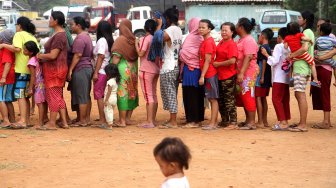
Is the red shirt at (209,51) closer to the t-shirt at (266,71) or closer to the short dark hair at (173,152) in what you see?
the t-shirt at (266,71)

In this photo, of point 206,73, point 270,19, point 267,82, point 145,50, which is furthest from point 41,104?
point 270,19

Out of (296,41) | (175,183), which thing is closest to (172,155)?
(175,183)

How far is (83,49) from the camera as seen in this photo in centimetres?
1019

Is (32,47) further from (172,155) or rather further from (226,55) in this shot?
(172,155)

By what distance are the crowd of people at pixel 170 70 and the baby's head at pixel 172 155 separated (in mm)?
5620

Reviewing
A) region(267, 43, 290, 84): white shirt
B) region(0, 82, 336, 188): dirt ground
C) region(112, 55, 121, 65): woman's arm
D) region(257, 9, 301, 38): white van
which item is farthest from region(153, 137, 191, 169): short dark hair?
region(257, 9, 301, 38): white van

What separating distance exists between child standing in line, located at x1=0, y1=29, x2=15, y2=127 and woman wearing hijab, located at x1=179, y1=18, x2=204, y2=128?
8.20ft

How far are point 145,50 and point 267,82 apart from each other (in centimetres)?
189

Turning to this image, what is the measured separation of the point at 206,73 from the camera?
10.0 metres

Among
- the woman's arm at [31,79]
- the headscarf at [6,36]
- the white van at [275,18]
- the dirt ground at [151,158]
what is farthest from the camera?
the white van at [275,18]

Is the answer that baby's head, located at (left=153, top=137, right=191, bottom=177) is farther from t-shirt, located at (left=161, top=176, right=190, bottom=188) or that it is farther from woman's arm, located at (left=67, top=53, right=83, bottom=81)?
woman's arm, located at (left=67, top=53, right=83, bottom=81)

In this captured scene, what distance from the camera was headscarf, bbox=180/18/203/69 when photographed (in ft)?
33.2

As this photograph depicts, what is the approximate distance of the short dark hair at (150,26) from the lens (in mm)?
10250

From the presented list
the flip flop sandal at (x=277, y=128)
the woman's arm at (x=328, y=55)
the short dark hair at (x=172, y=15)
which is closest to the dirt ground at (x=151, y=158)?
the flip flop sandal at (x=277, y=128)
